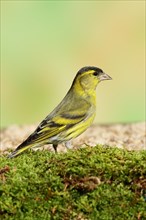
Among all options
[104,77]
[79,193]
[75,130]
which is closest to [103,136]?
[104,77]

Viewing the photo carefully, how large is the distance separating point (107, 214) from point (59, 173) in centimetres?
50

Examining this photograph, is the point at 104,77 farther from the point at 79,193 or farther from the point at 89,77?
the point at 79,193

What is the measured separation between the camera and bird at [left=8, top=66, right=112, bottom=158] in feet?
26.5

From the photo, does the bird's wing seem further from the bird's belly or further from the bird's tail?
the bird's tail

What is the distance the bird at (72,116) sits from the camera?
809cm

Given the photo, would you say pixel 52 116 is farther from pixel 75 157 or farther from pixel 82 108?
pixel 75 157

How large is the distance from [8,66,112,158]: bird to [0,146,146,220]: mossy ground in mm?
1438

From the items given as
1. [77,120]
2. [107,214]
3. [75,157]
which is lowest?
[107,214]

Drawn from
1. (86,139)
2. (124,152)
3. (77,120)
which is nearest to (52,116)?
(77,120)

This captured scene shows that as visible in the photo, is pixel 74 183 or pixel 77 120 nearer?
pixel 74 183

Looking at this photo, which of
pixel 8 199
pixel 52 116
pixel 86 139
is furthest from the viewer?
pixel 86 139

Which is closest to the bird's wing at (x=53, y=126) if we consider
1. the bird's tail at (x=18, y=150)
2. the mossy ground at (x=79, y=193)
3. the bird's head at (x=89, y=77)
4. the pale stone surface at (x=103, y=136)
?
the bird's tail at (x=18, y=150)

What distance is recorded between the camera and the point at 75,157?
615cm

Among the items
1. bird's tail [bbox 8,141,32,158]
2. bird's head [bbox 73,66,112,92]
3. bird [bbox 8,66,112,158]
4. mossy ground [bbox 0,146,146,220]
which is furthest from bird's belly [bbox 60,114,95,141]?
mossy ground [bbox 0,146,146,220]
